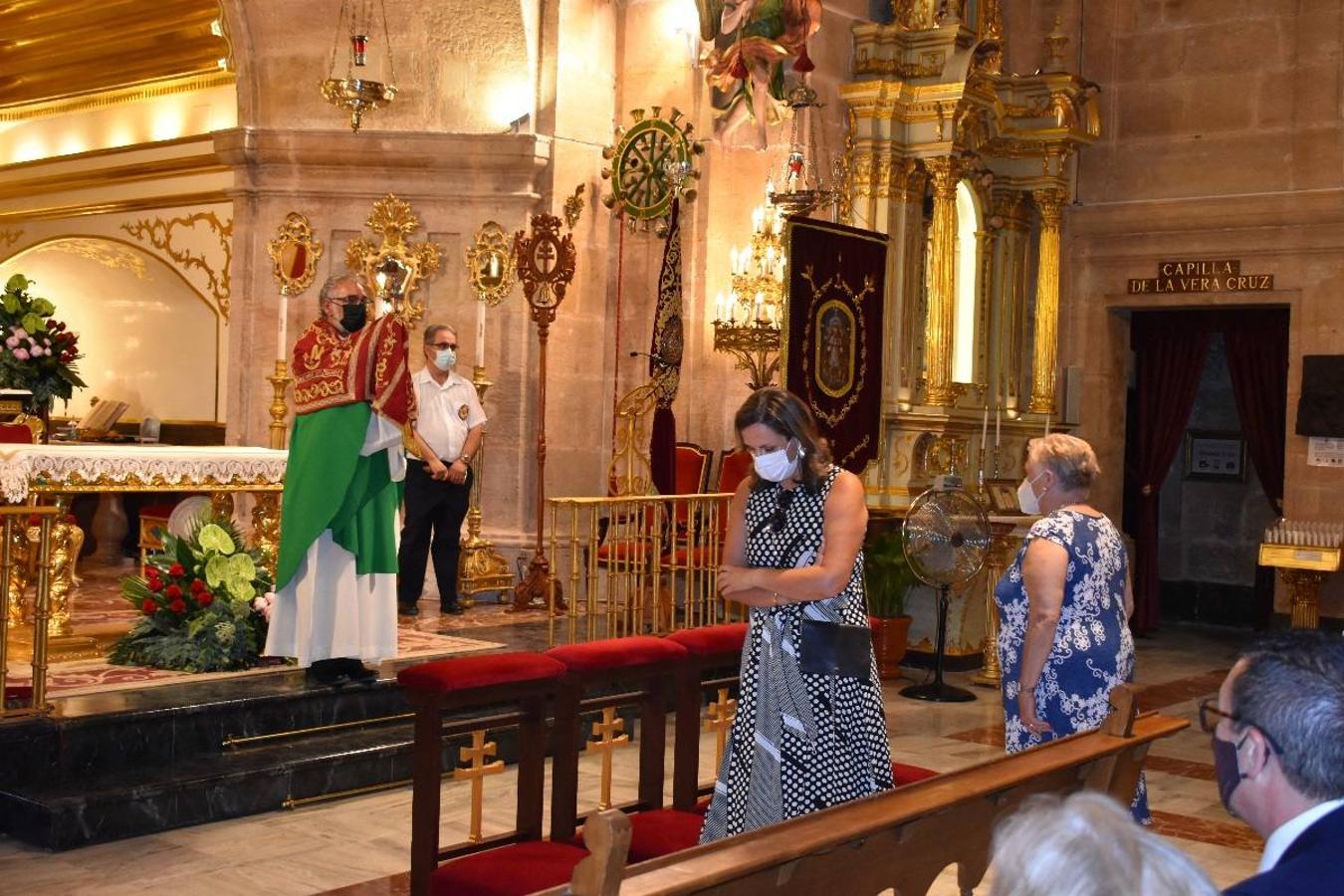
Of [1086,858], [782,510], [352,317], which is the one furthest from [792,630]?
→ [352,317]

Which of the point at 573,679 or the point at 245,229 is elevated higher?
the point at 245,229

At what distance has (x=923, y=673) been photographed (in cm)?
1076

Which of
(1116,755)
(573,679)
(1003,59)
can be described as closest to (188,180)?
(1003,59)

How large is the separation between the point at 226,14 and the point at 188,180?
299 centimetres

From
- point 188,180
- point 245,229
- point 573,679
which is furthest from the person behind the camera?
point 188,180

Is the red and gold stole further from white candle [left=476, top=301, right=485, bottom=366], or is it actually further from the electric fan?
white candle [left=476, top=301, right=485, bottom=366]

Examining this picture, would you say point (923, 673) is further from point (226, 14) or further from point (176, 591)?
point (226, 14)

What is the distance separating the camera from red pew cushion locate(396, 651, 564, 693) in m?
4.61

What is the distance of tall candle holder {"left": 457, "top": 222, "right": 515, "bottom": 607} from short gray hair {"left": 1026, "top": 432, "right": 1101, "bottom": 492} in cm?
630

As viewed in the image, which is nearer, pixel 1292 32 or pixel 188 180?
pixel 1292 32

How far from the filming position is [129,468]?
774 centimetres

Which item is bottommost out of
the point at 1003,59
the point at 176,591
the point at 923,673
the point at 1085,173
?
the point at 923,673

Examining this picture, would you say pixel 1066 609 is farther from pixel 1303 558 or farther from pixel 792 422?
pixel 1303 558

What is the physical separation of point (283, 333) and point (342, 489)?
4.54 meters
